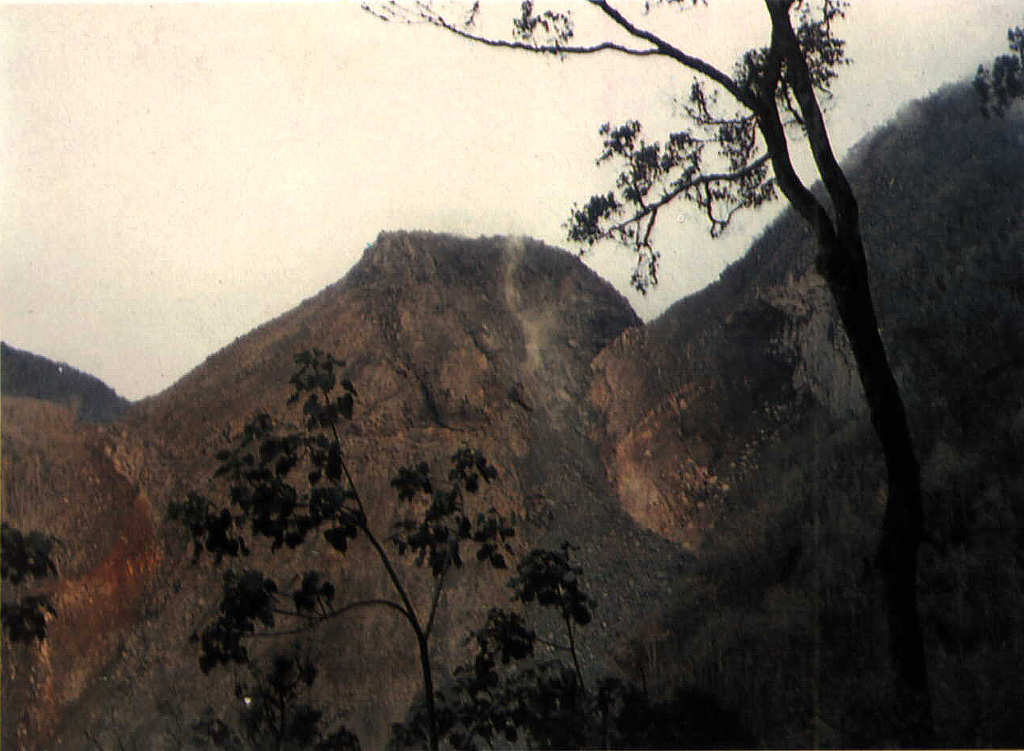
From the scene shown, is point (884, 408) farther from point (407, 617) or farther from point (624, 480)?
point (407, 617)

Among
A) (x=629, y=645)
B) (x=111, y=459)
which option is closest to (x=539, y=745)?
(x=629, y=645)

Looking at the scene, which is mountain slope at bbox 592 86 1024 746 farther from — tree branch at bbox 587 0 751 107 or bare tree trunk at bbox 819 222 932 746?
tree branch at bbox 587 0 751 107

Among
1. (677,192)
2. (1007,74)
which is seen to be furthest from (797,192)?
(1007,74)

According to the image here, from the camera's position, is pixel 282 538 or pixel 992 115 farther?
pixel 992 115

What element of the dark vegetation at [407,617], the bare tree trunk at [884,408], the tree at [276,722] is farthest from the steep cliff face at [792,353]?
the tree at [276,722]

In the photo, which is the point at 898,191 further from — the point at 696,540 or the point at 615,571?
the point at 615,571
